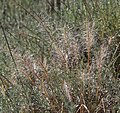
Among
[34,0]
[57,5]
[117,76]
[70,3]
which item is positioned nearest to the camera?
[117,76]

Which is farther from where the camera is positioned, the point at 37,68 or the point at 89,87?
the point at 37,68

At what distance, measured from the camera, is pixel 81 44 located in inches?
106

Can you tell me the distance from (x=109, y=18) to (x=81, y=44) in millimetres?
262

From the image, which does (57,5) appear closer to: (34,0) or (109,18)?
(34,0)

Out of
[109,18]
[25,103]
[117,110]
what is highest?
[109,18]

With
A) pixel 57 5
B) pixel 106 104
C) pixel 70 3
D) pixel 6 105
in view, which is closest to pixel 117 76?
pixel 106 104

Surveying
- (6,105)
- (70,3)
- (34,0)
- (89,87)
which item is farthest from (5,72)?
(34,0)

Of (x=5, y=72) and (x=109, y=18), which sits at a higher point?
(x=109, y=18)

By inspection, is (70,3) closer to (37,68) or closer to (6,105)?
(37,68)

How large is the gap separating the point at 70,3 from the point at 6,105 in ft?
4.25

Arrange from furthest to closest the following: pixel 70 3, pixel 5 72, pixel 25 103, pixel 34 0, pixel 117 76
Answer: pixel 34 0 < pixel 70 3 < pixel 5 72 < pixel 117 76 < pixel 25 103

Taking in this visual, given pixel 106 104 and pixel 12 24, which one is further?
pixel 12 24

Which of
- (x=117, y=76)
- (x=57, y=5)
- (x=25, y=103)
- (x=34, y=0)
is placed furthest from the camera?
(x=34, y=0)

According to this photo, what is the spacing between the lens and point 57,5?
3.76m
